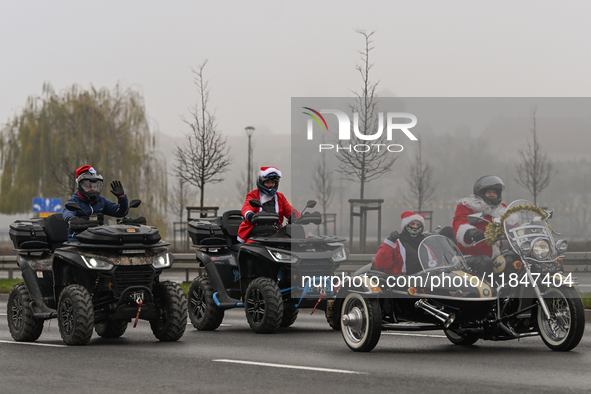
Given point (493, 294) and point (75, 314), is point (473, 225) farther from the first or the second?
point (75, 314)

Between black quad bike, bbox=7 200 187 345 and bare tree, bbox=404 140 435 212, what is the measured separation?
3079mm

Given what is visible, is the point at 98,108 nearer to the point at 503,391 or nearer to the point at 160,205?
the point at 160,205

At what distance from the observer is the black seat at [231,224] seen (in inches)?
519

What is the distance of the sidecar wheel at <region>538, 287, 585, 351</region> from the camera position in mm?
8914

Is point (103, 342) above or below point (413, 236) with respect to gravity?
below

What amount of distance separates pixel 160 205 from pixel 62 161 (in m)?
4.13

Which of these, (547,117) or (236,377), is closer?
(236,377)

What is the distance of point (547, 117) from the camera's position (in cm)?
944

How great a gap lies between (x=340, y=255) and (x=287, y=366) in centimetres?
361

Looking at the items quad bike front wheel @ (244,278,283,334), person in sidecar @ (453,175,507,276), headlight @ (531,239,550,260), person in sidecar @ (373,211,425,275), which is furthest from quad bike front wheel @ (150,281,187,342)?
headlight @ (531,239,550,260)

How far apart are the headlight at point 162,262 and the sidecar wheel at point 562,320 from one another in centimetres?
415

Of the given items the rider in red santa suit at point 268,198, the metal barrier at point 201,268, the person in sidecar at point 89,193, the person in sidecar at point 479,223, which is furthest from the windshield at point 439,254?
the metal barrier at point 201,268

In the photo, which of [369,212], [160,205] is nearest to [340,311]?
[369,212]

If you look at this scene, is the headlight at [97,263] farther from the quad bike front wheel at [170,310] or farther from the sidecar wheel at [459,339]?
the sidecar wheel at [459,339]
